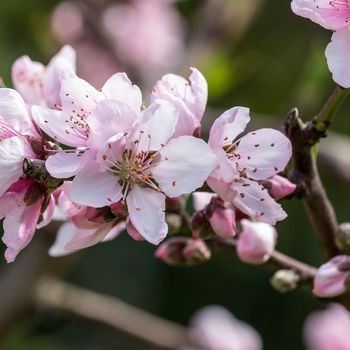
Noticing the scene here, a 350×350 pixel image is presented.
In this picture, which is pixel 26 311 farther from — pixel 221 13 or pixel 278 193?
pixel 278 193

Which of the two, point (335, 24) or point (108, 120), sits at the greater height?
point (335, 24)

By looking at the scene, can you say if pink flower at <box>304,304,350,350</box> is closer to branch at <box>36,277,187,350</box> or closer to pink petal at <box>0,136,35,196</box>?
branch at <box>36,277,187,350</box>

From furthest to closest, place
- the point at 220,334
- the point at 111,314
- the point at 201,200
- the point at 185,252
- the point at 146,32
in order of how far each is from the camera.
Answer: the point at 146,32
the point at 220,334
the point at 111,314
the point at 185,252
the point at 201,200

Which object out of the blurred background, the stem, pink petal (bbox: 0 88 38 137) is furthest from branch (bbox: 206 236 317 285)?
the blurred background

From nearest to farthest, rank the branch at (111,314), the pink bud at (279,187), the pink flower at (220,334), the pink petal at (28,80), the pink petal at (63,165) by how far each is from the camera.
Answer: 1. the pink petal at (63,165)
2. the pink bud at (279,187)
3. the pink petal at (28,80)
4. the branch at (111,314)
5. the pink flower at (220,334)

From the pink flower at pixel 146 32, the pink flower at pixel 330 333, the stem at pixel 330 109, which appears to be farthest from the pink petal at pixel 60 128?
the pink flower at pixel 146 32

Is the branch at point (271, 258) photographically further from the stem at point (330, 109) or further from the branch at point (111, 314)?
the branch at point (111, 314)

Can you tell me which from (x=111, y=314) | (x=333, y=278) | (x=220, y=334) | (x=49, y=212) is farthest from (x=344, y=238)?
(x=220, y=334)

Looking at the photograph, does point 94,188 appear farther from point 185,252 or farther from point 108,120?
point 185,252

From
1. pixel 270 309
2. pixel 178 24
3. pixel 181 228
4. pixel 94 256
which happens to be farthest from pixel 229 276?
pixel 181 228
